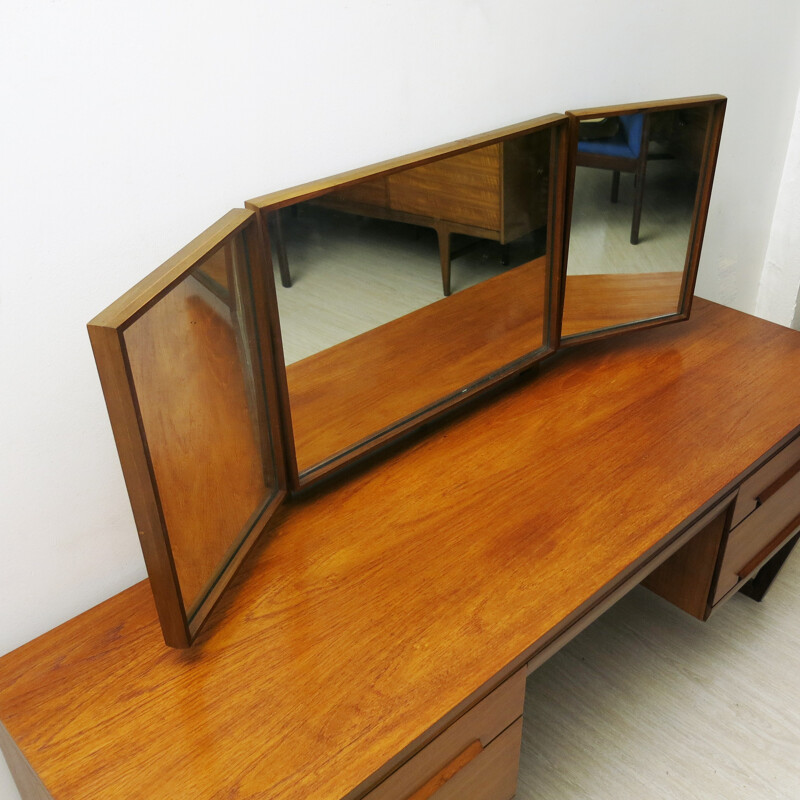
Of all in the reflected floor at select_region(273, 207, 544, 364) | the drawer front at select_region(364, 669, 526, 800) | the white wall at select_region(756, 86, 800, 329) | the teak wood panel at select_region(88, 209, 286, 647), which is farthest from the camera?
the white wall at select_region(756, 86, 800, 329)

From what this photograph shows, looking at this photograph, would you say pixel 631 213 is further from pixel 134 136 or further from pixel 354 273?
pixel 134 136

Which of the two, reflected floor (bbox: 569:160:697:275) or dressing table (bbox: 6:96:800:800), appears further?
reflected floor (bbox: 569:160:697:275)

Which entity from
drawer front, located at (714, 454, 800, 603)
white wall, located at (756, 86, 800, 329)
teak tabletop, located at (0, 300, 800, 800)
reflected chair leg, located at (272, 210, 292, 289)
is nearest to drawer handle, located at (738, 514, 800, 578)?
drawer front, located at (714, 454, 800, 603)

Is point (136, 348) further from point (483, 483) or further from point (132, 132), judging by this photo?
point (483, 483)

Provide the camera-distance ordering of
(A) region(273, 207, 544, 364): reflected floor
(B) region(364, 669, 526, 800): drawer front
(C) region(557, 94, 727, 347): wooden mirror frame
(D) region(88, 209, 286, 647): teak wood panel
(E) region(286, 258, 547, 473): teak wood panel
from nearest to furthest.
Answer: (D) region(88, 209, 286, 647): teak wood panel
(B) region(364, 669, 526, 800): drawer front
(A) region(273, 207, 544, 364): reflected floor
(E) region(286, 258, 547, 473): teak wood panel
(C) region(557, 94, 727, 347): wooden mirror frame

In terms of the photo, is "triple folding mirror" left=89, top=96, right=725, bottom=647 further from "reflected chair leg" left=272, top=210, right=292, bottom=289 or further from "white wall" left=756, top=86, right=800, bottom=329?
"white wall" left=756, top=86, right=800, bottom=329

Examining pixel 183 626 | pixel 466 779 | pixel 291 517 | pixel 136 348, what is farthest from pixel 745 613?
pixel 136 348

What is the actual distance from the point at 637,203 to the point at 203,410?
A: 0.88 m

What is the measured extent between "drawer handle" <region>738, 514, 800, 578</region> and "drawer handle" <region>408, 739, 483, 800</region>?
702mm

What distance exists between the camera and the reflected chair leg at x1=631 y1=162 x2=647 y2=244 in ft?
4.53

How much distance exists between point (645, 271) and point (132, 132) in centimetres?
96

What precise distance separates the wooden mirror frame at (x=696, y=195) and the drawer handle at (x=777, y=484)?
1.15 ft

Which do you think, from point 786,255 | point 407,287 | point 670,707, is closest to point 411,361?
point 407,287

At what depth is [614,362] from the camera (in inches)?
58.7
